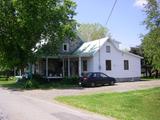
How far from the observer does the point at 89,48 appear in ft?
142

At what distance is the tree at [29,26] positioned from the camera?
120ft

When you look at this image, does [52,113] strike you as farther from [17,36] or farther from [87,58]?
[87,58]

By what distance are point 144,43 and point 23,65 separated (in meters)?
19.0

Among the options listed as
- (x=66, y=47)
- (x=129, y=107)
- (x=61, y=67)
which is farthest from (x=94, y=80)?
(x=129, y=107)

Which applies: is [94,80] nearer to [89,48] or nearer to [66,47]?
[89,48]

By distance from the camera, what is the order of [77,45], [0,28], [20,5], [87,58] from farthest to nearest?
1. [77,45]
2. [87,58]
3. [0,28]
4. [20,5]

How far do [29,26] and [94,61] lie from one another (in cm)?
902

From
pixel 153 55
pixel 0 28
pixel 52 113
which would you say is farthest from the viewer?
pixel 0 28

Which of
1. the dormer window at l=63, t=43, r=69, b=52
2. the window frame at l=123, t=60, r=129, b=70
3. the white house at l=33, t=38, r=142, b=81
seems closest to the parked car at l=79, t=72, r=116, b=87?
the white house at l=33, t=38, r=142, b=81

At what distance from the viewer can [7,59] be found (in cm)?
3959

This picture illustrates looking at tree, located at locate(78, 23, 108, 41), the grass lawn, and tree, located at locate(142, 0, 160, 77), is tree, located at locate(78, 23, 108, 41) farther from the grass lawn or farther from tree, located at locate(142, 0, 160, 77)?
the grass lawn

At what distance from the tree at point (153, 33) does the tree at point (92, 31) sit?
187 feet

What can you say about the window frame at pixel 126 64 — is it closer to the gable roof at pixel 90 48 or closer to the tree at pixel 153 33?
the gable roof at pixel 90 48

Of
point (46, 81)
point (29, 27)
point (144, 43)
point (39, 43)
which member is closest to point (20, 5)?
point (29, 27)
